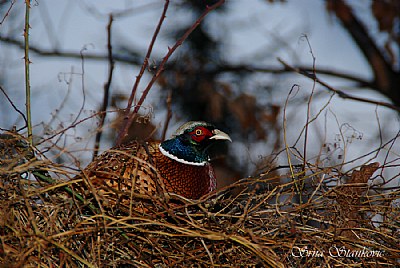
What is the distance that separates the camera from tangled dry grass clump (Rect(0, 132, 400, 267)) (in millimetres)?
1396

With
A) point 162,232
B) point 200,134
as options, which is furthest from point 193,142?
point 162,232

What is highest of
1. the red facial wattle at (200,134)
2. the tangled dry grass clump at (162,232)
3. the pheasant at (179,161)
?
the red facial wattle at (200,134)

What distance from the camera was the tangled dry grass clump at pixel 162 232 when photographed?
1396 mm

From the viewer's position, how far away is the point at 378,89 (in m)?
5.01

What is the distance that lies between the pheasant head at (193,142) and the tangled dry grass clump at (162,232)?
1.51ft

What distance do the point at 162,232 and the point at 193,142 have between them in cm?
70

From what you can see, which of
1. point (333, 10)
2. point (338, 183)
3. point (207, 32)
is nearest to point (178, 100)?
point (207, 32)

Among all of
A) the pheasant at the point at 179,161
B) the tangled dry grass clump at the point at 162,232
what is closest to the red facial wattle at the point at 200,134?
the pheasant at the point at 179,161

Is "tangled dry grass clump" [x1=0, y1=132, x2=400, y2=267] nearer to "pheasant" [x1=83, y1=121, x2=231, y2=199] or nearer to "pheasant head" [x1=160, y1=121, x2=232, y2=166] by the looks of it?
"pheasant" [x1=83, y1=121, x2=231, y2=199]

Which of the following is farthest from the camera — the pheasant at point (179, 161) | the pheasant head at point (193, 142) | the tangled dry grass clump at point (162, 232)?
the pheasant head at point (193, 142)

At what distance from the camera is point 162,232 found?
1.43 meters

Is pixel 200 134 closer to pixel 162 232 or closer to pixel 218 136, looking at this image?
pixel 218 136

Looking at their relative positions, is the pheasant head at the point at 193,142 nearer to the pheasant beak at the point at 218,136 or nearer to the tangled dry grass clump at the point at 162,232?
the pheasant beak at the point at 218,136

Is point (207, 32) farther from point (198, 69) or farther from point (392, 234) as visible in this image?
point (392, 234)
